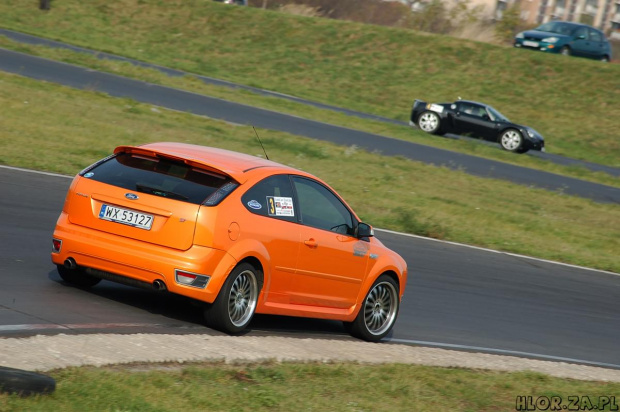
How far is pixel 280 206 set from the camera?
8.02 m

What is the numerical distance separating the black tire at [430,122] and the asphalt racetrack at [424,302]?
16.6 meters

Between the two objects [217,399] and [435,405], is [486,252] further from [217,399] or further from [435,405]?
[217,399]

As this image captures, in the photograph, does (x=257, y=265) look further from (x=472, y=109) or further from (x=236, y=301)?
(x=472, y=109)

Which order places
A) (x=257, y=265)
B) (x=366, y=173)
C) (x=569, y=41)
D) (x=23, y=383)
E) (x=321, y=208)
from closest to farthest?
(x=23, y=383) → (x=257, y=265) → (x=321, y=208) → (x=366, y=173) → (x=569, y=41)

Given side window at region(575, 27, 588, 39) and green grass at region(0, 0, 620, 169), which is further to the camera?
side window at region(575, 27, 588, 39)

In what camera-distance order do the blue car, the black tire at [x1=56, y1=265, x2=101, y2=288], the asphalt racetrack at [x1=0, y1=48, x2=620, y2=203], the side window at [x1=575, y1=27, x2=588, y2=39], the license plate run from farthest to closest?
the side window at [x1=575, y1=27, x2=588, y2=39] < the blue car < the asphalt racetrack at [x1=0, y1=48, x2=620, y2=203] < the black tire at [x1=56, y1=265, x2=101, y2=288] < the license plate

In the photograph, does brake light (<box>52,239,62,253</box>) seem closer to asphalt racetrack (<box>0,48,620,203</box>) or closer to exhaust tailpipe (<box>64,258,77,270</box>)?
exhaust tailpipe (<box>64,258,77,270</box>)

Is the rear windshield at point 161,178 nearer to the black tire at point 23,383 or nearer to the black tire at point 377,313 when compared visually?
the black tire at point 377,313

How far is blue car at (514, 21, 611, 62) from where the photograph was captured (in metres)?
46.1

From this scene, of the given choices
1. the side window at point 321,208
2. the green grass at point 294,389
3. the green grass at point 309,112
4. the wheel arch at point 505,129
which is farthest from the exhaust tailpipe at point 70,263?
the wheel arch at point 505,129

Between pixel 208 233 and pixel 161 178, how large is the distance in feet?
2.27

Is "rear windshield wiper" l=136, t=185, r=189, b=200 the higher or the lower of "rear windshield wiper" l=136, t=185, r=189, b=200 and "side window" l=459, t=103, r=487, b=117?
the higher

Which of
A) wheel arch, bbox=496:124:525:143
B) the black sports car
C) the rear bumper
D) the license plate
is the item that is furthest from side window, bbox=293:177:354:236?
the black sports car

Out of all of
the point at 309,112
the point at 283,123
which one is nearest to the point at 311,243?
the point at 283,123
